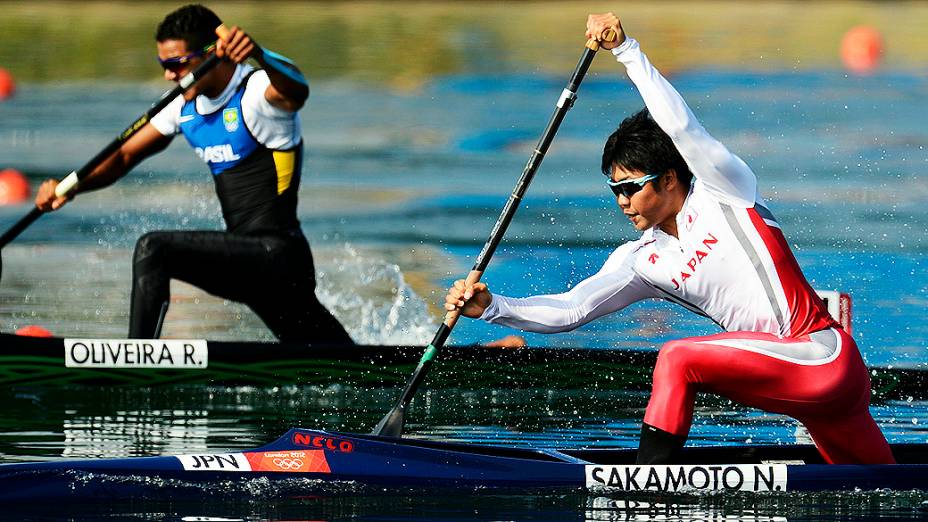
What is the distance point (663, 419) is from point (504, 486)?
2.09ft

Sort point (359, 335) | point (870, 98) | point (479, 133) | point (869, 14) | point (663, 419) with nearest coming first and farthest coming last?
point (663, 419), point (359, 335), point (479, 133), point (870, 98), point (869, 14)

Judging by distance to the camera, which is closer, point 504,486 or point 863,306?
point 504,486

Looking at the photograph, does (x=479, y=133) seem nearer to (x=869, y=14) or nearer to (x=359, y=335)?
(x=359, y=335)

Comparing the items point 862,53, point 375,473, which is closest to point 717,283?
point 375,473

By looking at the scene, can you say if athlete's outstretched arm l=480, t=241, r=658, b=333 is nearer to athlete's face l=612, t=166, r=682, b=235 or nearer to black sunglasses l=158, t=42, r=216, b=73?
athlete's face l=612, t=166, r=682, b=235

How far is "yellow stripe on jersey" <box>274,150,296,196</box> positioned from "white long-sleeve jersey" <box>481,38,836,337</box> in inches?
122

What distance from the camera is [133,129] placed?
927 cm

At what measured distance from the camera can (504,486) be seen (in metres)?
Result: 6.41

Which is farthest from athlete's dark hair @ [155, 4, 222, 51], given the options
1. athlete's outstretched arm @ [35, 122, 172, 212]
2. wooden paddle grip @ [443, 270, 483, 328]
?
wooden paddle grip @ [443, 270, 483, 328]

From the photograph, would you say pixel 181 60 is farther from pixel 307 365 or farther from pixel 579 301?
pixel 579 301

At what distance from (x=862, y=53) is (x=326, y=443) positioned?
21923mm

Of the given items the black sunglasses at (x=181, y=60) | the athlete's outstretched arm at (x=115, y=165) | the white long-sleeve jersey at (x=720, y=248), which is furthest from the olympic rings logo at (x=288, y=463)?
the athlete's outstretched arm at (x=115, y=165)

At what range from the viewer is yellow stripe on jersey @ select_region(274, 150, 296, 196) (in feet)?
29.9

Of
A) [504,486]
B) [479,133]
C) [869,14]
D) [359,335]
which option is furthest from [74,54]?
[504,486]
